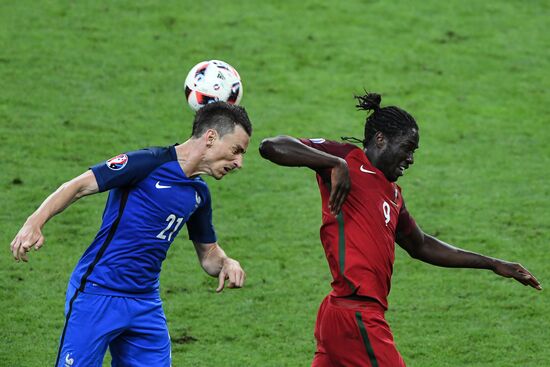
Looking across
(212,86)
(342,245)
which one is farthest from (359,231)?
(212,86)

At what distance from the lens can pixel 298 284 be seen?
35.1ft

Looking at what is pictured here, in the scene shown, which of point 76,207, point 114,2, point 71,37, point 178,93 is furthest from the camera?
point 114,2

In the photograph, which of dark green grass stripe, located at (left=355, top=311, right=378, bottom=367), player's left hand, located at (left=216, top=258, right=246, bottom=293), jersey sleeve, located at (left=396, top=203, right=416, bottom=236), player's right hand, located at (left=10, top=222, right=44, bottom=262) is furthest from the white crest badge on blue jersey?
jersey sleeve, located at (left=396, top=203, right=416, bottom=236)

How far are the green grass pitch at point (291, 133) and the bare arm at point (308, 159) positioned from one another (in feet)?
9.94

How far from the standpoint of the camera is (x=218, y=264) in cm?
689

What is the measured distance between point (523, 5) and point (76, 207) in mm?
9797

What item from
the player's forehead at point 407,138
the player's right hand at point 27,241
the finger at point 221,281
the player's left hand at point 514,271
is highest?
the player's forehead at point 407,138

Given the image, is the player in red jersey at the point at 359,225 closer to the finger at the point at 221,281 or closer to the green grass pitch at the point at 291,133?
the finger at the point at 221,281

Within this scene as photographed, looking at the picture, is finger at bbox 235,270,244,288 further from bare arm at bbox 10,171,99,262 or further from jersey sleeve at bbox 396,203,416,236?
jersey sleeve at bbox 396,203,416,236

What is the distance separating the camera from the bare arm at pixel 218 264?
6557mm

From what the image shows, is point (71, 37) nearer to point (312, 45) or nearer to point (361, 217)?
point (312, 45)

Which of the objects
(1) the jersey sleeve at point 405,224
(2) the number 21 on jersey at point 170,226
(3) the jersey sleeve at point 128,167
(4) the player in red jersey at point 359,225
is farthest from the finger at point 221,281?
(1) the jersey sleeve at point 405,224

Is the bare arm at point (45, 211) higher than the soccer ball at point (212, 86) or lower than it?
lower

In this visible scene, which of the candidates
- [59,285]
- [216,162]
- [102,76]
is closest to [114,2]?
[102,76]
